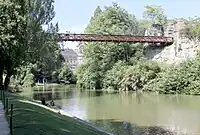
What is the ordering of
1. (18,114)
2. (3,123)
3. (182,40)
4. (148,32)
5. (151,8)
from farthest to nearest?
(151,8), (148,32), (182,40), (18,114), (3,123)

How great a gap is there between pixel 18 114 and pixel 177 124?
1189 cm

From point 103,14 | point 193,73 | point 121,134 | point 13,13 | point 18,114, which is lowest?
point 121,134

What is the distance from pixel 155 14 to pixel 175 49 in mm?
18189

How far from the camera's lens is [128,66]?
66.4m

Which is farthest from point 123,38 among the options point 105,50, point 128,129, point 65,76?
point 65,76

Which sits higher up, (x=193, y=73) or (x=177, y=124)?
(x=193, y=73)

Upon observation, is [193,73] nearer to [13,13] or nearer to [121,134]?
[13,13]

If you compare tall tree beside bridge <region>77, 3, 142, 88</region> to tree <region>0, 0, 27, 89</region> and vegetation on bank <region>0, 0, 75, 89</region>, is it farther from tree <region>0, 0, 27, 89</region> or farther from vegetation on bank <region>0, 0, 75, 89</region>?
tree <region>0, 0, 27, 89</region>

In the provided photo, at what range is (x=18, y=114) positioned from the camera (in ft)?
46.2

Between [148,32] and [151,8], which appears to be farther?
[151,8]

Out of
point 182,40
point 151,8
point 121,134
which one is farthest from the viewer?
point 151,8

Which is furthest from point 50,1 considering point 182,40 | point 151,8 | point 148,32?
point 151,8

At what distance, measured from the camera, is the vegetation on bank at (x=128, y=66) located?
55562 millimetres

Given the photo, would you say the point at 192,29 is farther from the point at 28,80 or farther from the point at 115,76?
the point at 28,80
